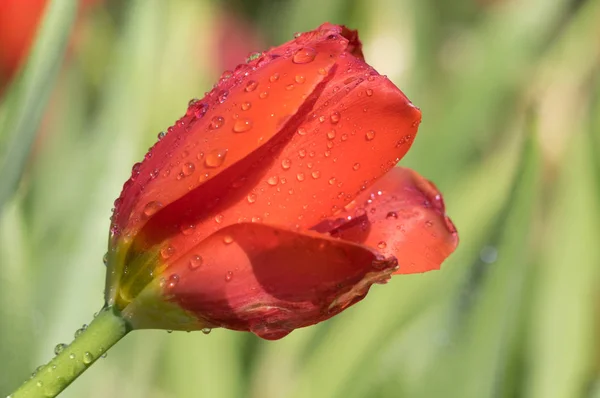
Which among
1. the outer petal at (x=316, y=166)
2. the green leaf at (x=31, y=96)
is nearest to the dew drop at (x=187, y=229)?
the outer petal at (x=316, y=166)

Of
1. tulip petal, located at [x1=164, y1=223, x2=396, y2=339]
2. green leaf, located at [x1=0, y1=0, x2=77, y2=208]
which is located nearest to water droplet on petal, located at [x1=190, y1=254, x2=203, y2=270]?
tulip petal, located at [x1=164, y1=223, x2=396, y2=339]

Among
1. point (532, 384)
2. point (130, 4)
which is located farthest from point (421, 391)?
point (130, 4)

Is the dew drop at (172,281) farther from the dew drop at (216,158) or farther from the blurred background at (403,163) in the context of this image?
the blurred background at (403,163)

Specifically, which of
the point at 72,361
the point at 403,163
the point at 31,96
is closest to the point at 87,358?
the point at 72,361

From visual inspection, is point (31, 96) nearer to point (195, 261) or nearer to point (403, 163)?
point (195, 261)

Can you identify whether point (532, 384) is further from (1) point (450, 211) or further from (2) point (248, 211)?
(2) point (248, 211)
